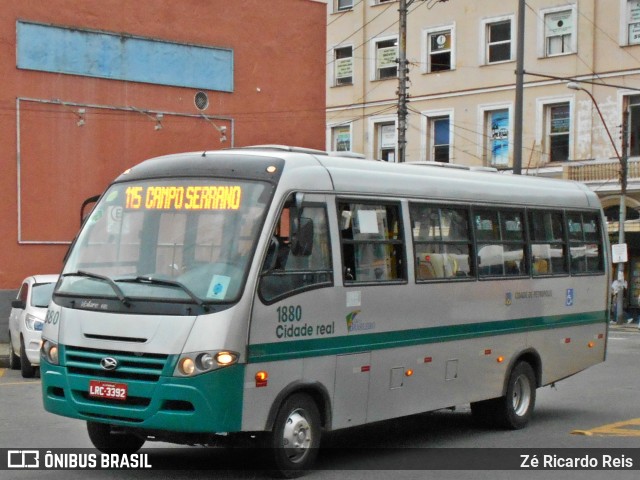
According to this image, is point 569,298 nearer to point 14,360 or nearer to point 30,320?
point 30,320

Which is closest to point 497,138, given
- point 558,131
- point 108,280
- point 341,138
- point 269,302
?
point 558,131

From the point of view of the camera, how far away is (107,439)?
33.4ft

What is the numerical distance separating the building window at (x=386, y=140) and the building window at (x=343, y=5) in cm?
532

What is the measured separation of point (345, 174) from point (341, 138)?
130 feet

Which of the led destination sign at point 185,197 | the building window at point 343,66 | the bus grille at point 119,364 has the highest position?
the building window at point 343,66

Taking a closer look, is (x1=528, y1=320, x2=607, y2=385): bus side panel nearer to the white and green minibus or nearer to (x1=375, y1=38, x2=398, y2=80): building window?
the white and green minibus

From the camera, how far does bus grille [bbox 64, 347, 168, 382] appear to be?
891 centimetres

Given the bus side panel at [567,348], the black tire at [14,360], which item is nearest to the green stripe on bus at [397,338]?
the bus side panel at [567,348]

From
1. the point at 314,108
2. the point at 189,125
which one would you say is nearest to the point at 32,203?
the point at 189,125

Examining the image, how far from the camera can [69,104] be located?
83.2ft

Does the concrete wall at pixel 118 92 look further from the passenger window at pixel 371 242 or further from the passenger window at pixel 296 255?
the passenger window at pixel 296 255

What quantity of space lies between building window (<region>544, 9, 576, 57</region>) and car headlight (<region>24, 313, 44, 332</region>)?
27777mm

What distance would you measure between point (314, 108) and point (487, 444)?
1895 centimetres

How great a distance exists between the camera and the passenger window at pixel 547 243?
13729 millimetres
